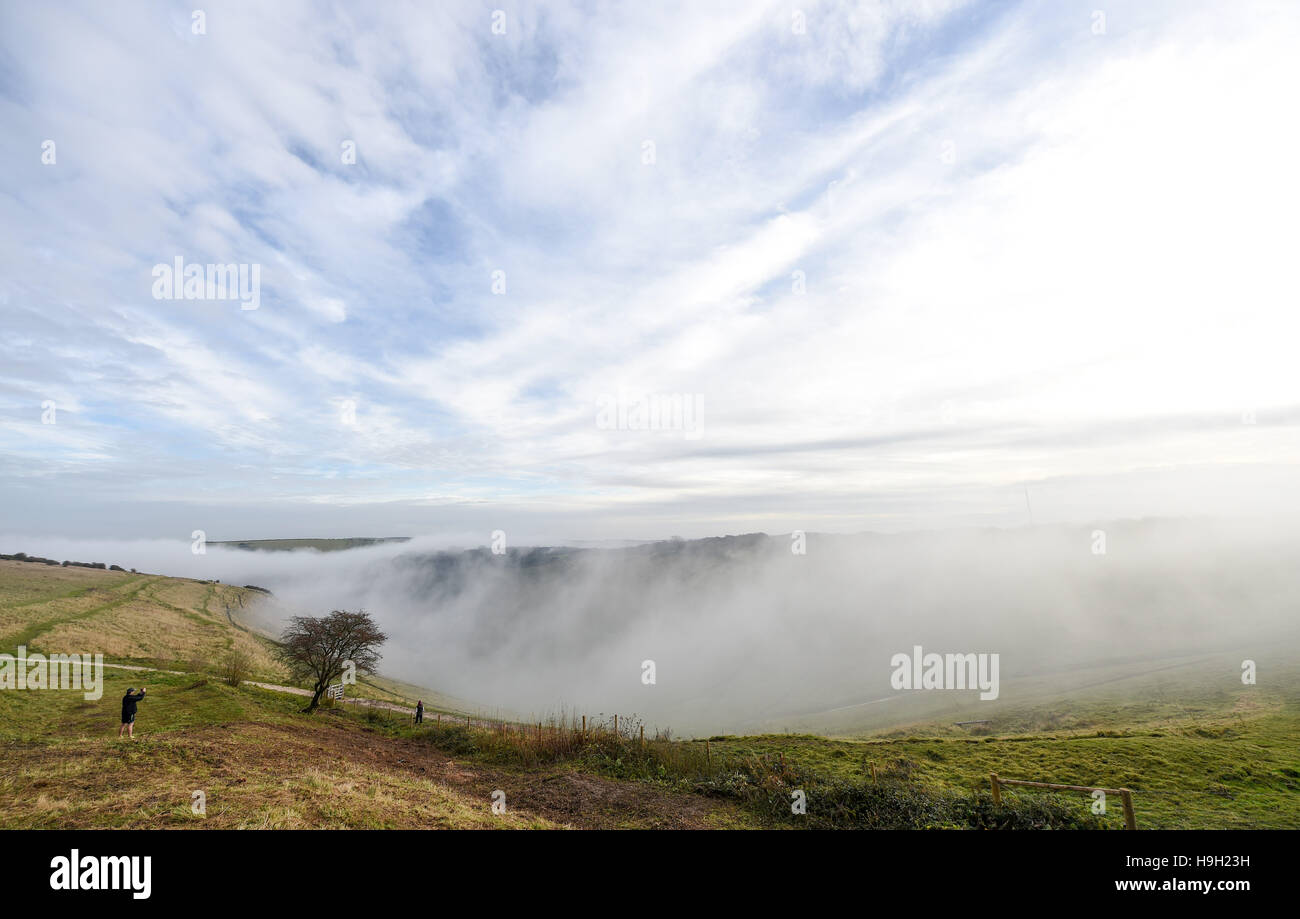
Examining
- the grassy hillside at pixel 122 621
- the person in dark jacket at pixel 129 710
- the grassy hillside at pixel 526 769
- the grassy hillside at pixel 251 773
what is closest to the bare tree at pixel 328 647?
the grassy hillside at pixel 251 773

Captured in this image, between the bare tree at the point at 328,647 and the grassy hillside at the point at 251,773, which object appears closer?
the grassy hillside at the point at 251,773

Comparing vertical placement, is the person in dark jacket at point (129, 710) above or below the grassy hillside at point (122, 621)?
above

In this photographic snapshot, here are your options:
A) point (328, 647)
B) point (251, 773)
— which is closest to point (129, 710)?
point (251, 773)

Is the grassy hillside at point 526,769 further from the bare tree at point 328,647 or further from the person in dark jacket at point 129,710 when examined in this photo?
the bare tree at point 328,647

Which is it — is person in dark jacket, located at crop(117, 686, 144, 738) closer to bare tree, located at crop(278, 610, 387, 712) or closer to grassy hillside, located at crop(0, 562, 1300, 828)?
grassy hillside, located at crop(0, 562, 1300, 828)

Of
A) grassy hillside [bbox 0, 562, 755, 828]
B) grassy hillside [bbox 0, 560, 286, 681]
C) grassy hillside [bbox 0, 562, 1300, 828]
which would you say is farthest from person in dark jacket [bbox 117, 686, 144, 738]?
grassy hillside [bbox 0, 560, 286, 681]

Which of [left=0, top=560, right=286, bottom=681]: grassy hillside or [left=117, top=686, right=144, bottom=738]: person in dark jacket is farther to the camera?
[left=0, top=560, right=286, bottom=681]: grassy hillside

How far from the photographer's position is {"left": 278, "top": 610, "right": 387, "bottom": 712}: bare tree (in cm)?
3847

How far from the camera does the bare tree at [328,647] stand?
126 feet

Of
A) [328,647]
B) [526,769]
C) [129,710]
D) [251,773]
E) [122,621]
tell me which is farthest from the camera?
[122,621]

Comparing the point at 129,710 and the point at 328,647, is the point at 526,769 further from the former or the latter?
the point at 328,647

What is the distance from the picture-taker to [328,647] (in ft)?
128
